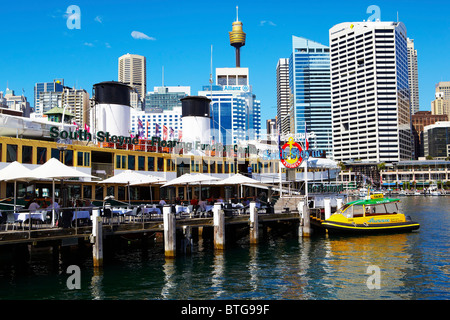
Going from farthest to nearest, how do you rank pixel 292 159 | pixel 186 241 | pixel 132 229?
1. pixel 292 159
2. pixel 186 241
3. pixel 132 229

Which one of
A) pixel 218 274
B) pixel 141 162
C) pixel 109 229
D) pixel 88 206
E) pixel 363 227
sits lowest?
pixel 218 274

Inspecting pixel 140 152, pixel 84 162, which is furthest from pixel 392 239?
pixel 84 162

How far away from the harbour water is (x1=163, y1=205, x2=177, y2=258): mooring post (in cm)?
68

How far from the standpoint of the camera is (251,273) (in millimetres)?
22500

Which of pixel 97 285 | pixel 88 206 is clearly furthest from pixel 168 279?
pixel 88 206

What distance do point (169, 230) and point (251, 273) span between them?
571 centimetres

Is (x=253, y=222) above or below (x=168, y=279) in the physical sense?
above

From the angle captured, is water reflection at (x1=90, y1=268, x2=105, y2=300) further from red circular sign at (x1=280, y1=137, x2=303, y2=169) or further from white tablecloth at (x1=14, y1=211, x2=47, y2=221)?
red circular sign at (x1=280, y1=137, x2=303, y2=169)

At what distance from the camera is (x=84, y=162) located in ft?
117

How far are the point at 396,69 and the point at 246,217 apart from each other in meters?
186

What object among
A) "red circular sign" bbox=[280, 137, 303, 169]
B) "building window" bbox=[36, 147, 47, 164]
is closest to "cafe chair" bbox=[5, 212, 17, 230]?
"building window" bbox=[36, 147, 47, 164]

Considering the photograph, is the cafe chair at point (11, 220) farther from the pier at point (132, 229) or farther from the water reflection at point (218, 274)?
the water reflection at point (218, 274)

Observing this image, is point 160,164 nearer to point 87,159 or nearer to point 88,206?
point 87,159
